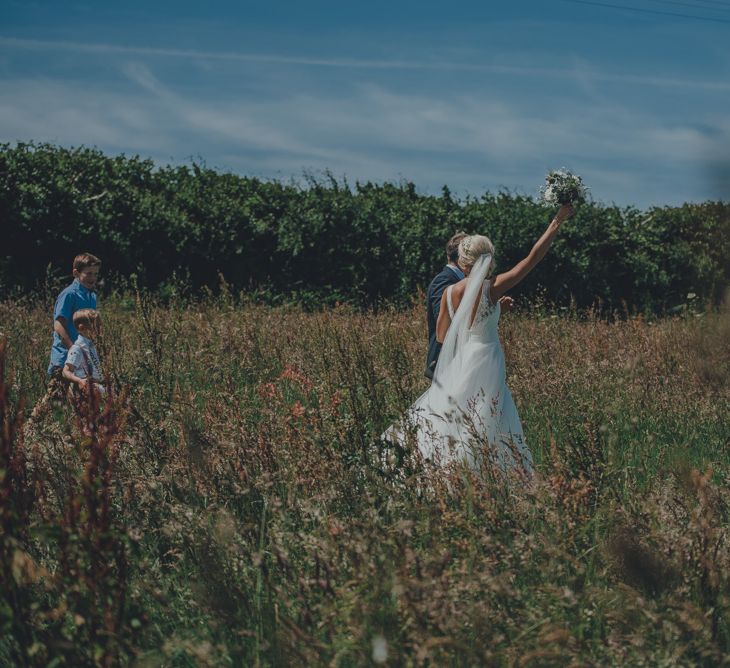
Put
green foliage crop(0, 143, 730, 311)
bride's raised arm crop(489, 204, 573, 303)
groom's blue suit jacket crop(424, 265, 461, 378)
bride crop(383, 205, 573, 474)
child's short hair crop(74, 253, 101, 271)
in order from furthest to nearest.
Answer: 1. green foliage crop(0, 143, 730, 311)
2. child's short hair crop(74, 253, 101, 271)
3. groom's blue suit jacket crop(424, 265, 461, 378)
4. bride crop(383, 205, 573, 474)
5. bride's raised arm crop(489, 204, 573, 303)

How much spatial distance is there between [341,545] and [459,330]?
9.68 ft

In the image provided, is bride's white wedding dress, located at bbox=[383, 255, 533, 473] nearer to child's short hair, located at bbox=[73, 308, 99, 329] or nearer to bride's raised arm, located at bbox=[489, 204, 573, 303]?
bride's raised arm, located at bbox=[489, 204, 573, 303]

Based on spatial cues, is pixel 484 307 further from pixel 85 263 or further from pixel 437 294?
pixel 85 263

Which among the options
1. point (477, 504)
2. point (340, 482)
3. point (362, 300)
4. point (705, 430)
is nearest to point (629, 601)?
point (477, 504)

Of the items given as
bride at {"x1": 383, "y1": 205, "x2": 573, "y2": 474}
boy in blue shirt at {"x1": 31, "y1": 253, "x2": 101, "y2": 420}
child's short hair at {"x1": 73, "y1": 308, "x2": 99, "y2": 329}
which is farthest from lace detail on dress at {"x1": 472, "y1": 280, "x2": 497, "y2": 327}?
boy in blue shirt at {"x1": 31, "y1": 253, "x2": 101, "y2": 420}

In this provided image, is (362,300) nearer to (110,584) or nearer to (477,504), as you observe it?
(477,504)

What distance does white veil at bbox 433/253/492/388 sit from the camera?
17.7 feet

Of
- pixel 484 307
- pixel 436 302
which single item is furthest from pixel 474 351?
pixel 436 302

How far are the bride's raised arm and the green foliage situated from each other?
833 centimetres

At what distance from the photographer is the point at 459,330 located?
18.2 feet

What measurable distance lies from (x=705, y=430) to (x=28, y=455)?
4425 mm

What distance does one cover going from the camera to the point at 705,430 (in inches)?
223

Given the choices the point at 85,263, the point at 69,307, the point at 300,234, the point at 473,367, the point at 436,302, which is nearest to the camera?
the point at 473,367

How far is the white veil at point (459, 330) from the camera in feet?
17.7
